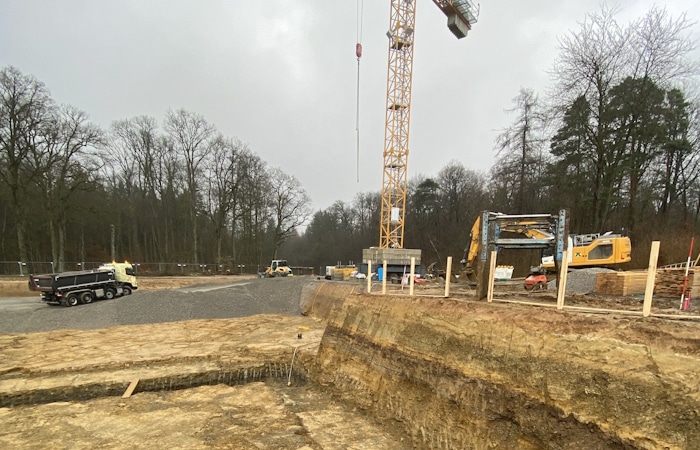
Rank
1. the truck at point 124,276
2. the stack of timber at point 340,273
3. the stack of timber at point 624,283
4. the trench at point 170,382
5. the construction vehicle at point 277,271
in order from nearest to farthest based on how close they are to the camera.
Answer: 1. the trench at point 170,382
2. the stack of timber at point 624,283
3. the truck at point 124,276
4. the stack of timber at point 340,273
5. the construction vehicle at point 277,271

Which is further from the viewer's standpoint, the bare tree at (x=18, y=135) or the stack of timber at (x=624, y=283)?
the bare tree at (x=18, y=135)

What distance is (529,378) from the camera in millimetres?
4750

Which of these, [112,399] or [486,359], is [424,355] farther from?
[112,399]

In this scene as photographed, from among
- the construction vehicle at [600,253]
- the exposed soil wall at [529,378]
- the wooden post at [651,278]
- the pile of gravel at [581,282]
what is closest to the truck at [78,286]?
the exposed soil wall at [529,378]

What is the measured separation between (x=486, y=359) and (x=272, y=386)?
6593 mm

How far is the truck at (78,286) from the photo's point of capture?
17.3 metres

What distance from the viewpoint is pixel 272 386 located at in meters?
9.80

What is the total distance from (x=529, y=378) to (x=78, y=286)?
2142cm

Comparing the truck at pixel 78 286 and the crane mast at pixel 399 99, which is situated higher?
the crane mast at pixel 399 99

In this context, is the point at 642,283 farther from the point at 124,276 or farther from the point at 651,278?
the point at 124,276

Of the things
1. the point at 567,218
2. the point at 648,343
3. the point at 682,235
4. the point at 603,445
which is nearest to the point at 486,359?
the point at 603,445

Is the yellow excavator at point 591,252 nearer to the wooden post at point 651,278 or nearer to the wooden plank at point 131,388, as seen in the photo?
the wooden post at point 651,278

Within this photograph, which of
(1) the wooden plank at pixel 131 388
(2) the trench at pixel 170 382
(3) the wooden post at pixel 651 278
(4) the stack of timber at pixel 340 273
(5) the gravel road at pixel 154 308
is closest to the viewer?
(3) the wooden post at pixel 651 278

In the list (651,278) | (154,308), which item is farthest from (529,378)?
(154,308)
